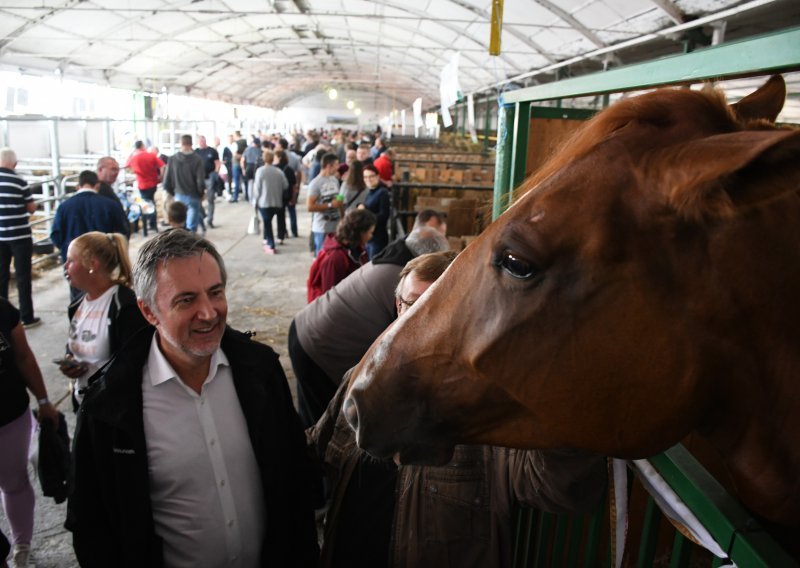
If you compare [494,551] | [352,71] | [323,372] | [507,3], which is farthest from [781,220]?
[352,71]

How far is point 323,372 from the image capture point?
362cm

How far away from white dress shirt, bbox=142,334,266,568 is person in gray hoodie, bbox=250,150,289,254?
9.28 m

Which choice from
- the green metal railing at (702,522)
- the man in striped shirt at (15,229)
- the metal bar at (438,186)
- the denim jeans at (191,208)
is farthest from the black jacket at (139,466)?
the denim jeans at (191,208)

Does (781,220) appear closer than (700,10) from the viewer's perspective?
Yes

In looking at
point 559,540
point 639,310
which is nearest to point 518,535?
point 559,540

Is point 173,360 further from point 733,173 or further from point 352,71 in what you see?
point 352,71

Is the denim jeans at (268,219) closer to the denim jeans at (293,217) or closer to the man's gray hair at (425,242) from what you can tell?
the denim jeans at (293,217)

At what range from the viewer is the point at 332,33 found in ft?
78.4

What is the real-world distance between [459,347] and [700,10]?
32.3 ft

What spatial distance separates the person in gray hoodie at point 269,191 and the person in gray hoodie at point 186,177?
1.11m

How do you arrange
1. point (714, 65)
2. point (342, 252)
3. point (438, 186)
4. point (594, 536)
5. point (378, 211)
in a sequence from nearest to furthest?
point (714, 65)
point (594, 536)
point (342, 252)
point (378, 211)
point (438, 186)

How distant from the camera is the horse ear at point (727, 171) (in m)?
0.79

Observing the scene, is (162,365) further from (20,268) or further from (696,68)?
(20,268)

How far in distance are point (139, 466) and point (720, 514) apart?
1621 millimetres
